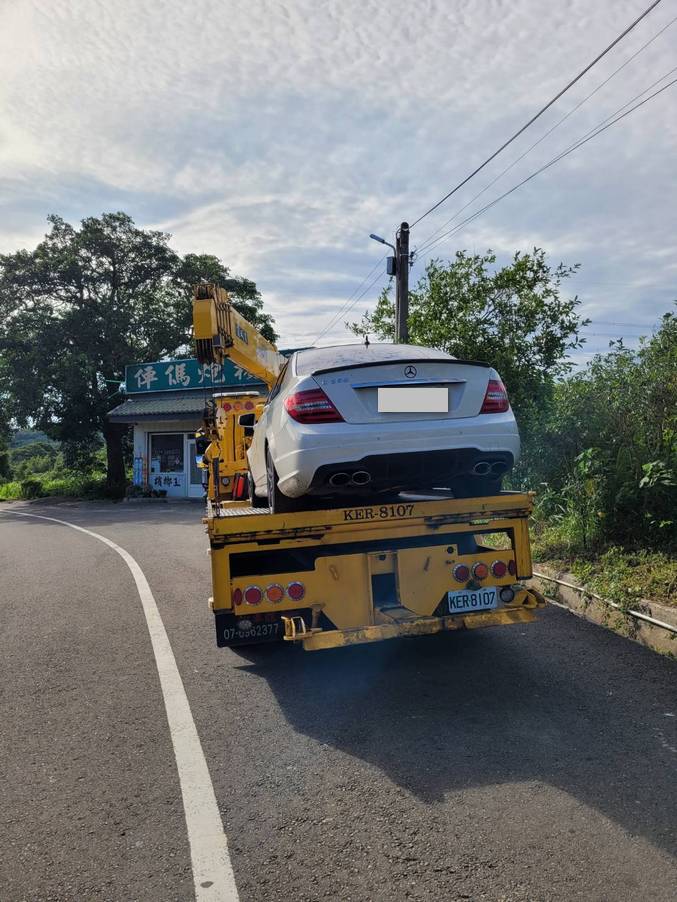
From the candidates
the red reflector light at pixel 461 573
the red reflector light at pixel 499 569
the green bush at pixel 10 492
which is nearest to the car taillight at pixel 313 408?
the red reflector light at pixel 461 573

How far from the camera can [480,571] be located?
15.4 ft

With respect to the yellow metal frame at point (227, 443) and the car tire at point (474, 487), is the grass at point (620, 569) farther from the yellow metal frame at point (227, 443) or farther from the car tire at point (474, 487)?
the yellow metal frame at point (227, 443)

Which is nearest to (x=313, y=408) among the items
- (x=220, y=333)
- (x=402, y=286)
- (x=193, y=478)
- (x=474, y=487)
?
(x=474, y=487)

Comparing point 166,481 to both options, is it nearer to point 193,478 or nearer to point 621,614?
point 193,478

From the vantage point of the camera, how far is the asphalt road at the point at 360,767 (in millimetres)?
2473

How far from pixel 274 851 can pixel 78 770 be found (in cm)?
130

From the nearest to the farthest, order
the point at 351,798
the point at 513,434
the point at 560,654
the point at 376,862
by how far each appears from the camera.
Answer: the point at 376,862
the point at 351,798
the point at 513,434
the point at 560,654

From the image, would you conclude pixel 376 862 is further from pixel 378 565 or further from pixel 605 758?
pixel 378 565

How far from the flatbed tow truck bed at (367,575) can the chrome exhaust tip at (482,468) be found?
0.21 meters

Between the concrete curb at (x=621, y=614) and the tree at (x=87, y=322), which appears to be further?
the tree at (x=87, y=322)

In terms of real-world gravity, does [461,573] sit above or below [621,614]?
above

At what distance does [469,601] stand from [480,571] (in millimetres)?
240

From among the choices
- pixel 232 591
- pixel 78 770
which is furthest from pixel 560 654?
pixel 78 770

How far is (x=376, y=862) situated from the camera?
253 cm
